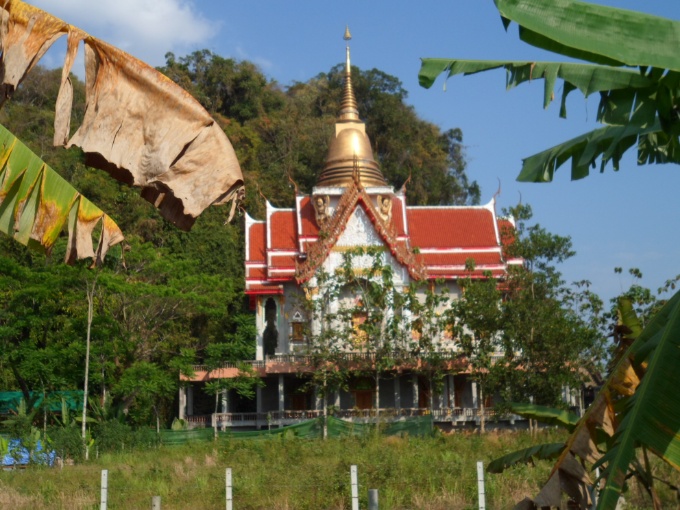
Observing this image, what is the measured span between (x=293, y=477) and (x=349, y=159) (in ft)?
61.1

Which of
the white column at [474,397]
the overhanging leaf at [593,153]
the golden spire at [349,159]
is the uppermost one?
the golden spire at [349,159]

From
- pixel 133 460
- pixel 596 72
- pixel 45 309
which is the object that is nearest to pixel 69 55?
pixel 596 72

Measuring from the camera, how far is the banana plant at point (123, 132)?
4516 mm

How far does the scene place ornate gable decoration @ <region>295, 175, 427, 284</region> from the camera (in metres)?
27.6

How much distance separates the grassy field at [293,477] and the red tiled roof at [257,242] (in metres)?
11.2

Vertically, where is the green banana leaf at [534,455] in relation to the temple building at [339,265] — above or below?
below

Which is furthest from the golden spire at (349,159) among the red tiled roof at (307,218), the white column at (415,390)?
the white column at (415,390)

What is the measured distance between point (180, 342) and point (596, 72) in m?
23.8

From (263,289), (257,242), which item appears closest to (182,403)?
(263,289)

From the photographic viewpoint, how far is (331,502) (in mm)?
12320

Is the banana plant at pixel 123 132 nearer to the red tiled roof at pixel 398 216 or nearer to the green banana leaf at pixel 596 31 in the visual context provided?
the green banana leaf at pixel 596 31

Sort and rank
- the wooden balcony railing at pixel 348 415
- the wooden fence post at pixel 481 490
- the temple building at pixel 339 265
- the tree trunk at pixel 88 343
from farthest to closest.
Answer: the temple building at pixel 339 265, the wooden balcony railing at pixel 348 415, the tree trunk at pixel 88 343, the wooden fence post at pixel 481 490

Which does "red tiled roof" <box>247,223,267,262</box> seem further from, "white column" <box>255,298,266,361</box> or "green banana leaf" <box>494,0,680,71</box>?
"green banana leaf" <box>494,0,680,71</box>

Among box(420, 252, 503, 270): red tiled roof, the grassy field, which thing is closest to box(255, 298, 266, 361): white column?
box(420, 252, 503, 270): red tiled roof
